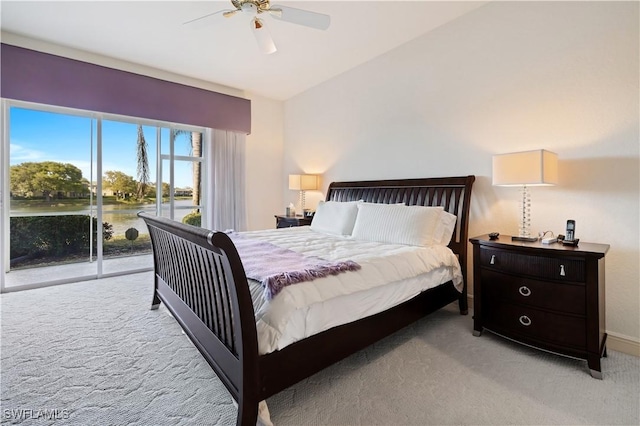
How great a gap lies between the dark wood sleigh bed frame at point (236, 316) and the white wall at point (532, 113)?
1.70 feet

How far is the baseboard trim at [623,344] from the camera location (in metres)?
2.09

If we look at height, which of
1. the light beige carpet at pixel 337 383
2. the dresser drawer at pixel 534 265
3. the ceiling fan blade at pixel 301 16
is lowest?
the light beige carpet at pixel 337 383

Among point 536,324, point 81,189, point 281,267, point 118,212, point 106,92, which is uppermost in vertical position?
point 106,92

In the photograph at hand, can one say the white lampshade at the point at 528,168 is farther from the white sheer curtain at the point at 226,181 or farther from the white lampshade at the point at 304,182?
the white sheer curtain at the point at 226,181

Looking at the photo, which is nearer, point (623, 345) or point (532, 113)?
point (623, 345)

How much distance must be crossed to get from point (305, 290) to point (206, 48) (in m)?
3.47

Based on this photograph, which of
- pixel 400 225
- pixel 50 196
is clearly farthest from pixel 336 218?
pixel 50 196

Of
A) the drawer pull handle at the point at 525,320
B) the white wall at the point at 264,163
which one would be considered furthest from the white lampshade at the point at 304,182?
the drawer pull handle at the point at 525,320

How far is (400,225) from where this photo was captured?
270 centimetres

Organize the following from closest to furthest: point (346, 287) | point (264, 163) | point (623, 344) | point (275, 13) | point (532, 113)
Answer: point (346, 287), point (623, 344), point (275, 13), point (532, 113), point (264, 163)

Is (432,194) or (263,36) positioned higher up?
(263,36)

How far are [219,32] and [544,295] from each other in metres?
3.88

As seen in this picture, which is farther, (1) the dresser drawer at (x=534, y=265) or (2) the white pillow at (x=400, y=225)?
(2) the white pillow at (x=400, y=225)

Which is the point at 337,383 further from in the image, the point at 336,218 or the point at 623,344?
the point at 623,344
